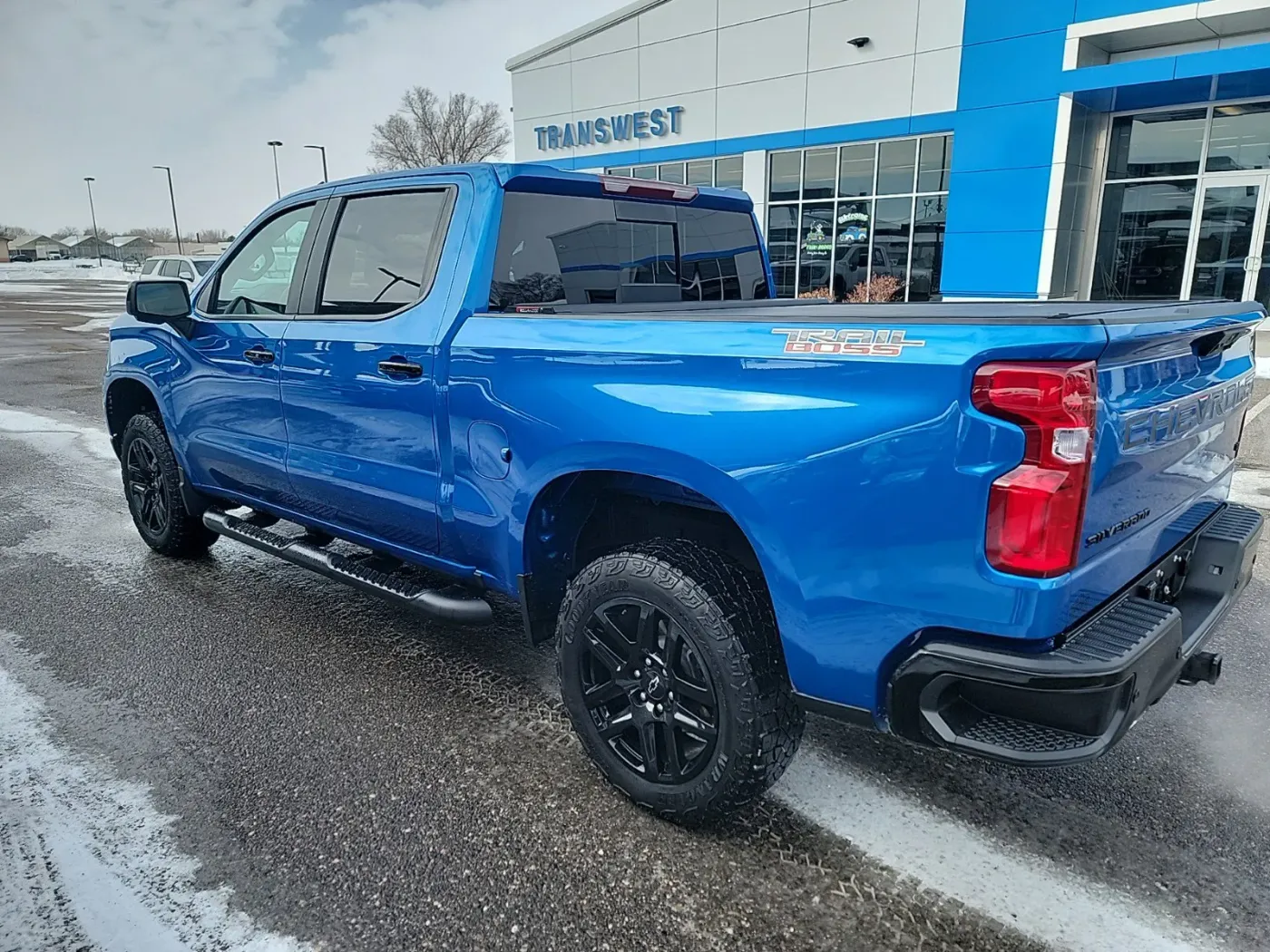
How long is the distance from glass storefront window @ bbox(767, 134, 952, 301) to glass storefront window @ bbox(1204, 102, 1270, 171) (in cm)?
438

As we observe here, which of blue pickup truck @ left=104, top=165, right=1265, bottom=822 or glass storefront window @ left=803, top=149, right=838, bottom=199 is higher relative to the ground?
glass storefront window @ left=803, top=149, right=838, bottom=199

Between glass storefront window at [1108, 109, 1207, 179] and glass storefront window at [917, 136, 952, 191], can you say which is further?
glass storefront window at [917, 136, 952, 191]

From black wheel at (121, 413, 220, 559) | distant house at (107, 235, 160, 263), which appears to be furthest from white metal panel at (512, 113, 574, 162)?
distant house at (107, 235, 160, 263)

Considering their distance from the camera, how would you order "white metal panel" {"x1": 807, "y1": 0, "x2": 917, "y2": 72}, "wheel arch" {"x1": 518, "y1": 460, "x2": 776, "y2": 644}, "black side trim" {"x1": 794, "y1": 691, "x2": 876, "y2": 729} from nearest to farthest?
1. "black side trim" {"x1": 794, "y1": 691, "x2": 876, "y2": 729}
2. "wheel arch" {"x1": 518, "y1": 460, "x2": 776, "y2": 644}
3. "white metal panel" {"x1": 807, "y1": 0, "x2": 917, "y2": 72}

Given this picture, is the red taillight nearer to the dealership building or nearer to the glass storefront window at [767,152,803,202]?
the dealership building

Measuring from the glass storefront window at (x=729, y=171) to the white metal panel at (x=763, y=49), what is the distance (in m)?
1.63

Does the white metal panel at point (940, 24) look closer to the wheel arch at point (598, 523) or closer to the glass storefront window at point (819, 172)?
the glass storefront window at point (819, 172)

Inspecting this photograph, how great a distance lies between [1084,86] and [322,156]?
5252cm

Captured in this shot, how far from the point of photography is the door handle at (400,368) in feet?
10.3

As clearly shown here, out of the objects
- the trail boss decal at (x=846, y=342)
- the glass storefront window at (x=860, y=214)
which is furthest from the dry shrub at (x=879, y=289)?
the trail boss decal at (x=846, y=342)

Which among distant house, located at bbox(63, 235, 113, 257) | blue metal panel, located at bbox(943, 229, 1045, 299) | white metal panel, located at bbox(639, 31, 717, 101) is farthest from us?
distant house, located at bbox(63, 235, 113, 257)

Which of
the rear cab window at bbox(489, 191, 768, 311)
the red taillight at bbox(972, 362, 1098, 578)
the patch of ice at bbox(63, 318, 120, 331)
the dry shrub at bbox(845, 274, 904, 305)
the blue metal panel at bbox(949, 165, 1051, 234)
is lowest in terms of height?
the patch of ice at bbox(63, 318, 120, 331)

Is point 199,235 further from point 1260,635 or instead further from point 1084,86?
point 1260,635

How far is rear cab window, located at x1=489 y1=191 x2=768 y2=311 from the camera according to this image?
3221 millimetres
